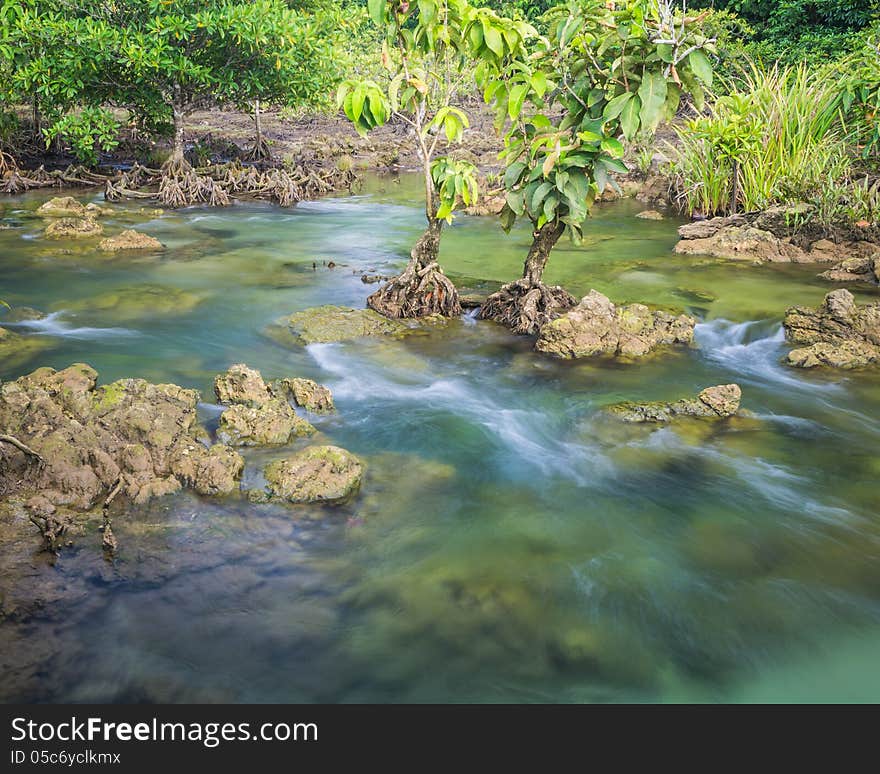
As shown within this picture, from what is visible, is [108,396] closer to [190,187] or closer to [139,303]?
[139,303]

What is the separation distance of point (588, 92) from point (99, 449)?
5.06 meters

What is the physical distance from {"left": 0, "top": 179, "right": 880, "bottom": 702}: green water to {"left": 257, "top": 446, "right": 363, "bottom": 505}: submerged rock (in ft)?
0.41

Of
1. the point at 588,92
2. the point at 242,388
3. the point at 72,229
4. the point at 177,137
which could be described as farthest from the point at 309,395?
the point at 177,137

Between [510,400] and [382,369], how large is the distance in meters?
1.25

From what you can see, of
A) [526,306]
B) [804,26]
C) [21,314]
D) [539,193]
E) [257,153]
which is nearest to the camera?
[539,193]

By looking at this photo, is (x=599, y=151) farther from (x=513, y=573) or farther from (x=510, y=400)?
(x=513, y=573)

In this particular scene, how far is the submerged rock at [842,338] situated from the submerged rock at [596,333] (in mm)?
1436

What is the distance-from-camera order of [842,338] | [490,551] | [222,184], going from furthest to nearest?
[222,184], [842,338], [490,551]

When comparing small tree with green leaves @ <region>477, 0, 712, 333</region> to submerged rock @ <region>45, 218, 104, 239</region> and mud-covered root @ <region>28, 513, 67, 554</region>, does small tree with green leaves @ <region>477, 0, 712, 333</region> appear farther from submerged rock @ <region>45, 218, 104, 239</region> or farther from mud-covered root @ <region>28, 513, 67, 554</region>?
submerged rock @ <region>45, 218, 104, 239</region>

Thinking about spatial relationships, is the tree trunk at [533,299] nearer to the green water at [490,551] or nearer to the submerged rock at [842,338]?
the green water at [490,551]

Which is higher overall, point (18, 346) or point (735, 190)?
point (735, 190)

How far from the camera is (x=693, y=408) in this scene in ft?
18.6

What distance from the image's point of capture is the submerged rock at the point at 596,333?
22.7 feet

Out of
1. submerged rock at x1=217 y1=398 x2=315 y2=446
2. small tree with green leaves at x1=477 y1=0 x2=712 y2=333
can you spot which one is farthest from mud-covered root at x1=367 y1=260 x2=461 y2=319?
submerged rock at x1=217 y1=398 x2=315 y2=446
